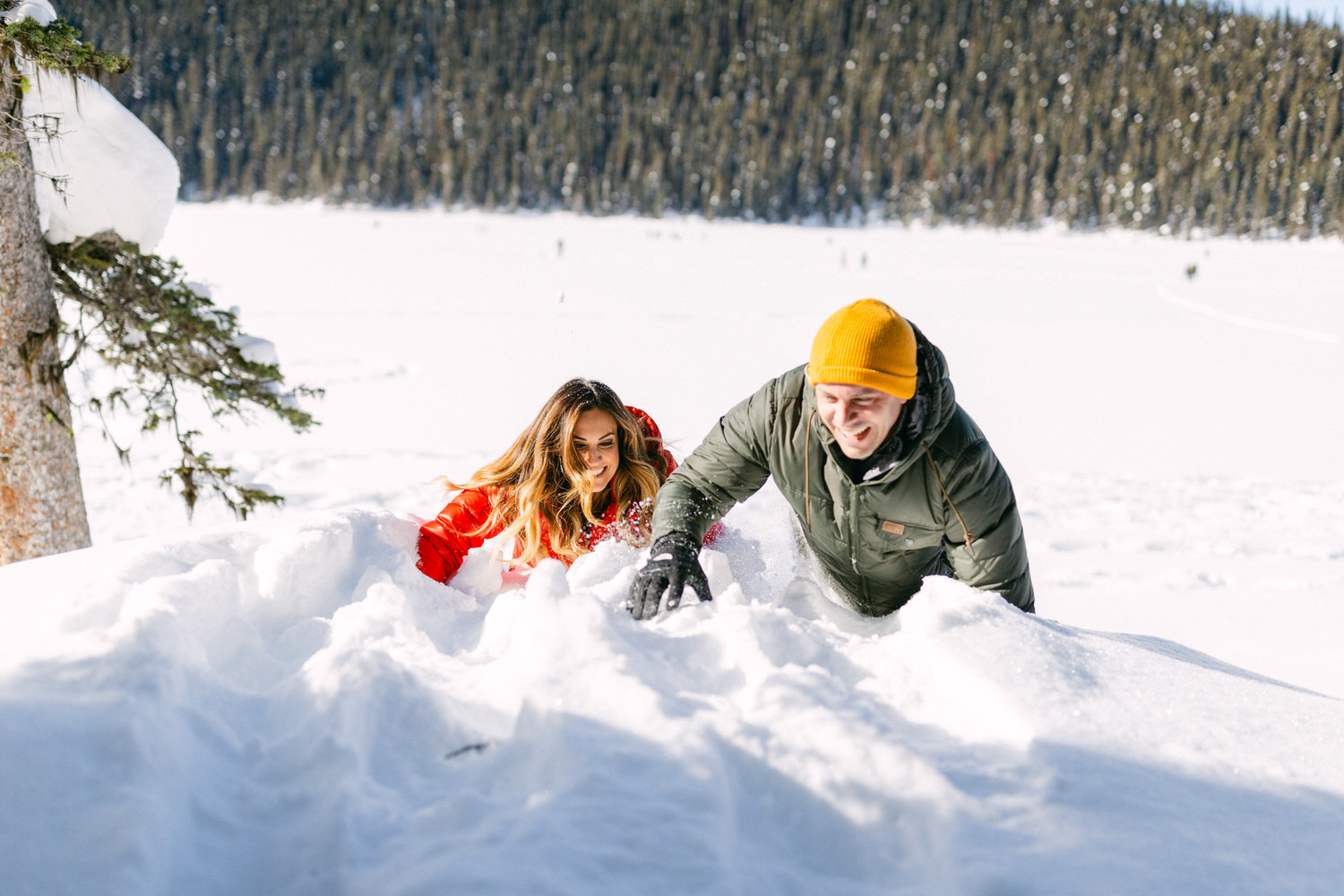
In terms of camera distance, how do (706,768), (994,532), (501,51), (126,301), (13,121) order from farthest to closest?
(501,51)
(126,301)
(13,121)
(994,532)
(706,768)

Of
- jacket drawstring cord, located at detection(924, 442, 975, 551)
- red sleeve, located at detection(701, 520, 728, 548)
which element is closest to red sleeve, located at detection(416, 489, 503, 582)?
red sleeve, located at detection(701, 520, 728, 548)

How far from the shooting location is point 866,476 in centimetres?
240

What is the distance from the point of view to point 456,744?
148cm

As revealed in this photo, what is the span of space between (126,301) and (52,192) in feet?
1.92

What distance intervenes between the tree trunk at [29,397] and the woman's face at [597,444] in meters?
2.80

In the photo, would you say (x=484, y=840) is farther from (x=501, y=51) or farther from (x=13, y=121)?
(x=501, y=51)

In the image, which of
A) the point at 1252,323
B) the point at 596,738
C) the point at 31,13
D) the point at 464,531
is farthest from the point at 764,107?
the point at 596,738

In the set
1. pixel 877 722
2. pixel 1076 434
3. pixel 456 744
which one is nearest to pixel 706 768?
pixel 877 722

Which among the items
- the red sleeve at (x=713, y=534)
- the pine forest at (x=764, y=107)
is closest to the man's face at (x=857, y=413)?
the red sleeve at (x=713, y=534)

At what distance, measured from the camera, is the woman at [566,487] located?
301cm

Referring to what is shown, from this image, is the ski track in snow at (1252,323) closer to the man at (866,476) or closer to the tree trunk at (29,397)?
the man at (866,476)

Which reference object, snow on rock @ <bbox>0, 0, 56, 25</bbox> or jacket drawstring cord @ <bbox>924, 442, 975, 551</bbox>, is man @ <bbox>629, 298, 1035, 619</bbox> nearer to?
jacket drawstring cord @ <bbox>924, 442, 975, 551</bbox>

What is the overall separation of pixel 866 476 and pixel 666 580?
72 centimetres

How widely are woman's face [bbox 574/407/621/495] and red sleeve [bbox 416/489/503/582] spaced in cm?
45
